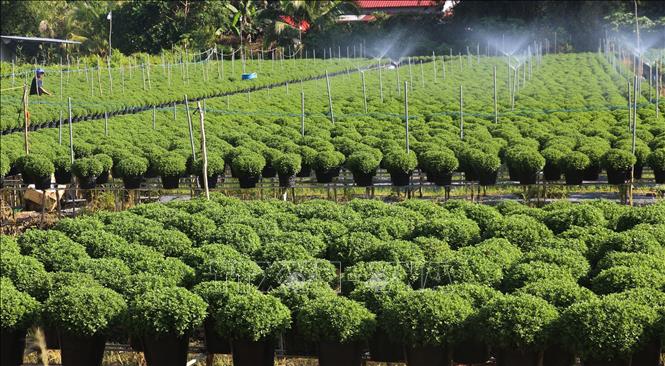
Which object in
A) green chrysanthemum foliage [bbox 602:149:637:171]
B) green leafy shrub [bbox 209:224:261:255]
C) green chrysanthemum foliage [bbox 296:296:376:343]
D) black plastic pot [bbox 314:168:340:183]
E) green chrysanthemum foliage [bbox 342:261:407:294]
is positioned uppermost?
green chrysanthemum foliage [bbox 602:149:637:171]

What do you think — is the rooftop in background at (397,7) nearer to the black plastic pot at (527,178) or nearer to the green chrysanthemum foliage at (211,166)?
the green chrysanthemum foliage at (211,166)

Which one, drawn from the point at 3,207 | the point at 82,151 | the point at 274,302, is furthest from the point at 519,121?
the point at 274,302

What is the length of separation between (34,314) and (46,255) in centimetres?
259

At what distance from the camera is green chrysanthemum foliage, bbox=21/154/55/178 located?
2894 cm

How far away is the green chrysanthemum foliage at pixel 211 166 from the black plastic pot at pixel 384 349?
14787mm

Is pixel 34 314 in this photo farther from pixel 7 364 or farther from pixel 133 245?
pixel 133 245

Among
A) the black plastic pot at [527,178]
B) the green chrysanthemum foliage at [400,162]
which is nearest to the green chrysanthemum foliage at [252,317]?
the green chrysanthemum foliage at [400,162]

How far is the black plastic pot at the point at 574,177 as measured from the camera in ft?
88.8

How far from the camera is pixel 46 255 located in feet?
57.1

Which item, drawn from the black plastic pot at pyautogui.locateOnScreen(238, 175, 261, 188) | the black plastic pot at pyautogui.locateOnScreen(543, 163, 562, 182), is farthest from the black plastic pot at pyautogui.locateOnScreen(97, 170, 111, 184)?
the black plastic pot at pyautogui.locateOnScreen(543, 163, 562, 182)

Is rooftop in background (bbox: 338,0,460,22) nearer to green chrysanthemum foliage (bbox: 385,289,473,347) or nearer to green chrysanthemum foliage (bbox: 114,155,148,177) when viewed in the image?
green chrysanthemum foliage (bbox: 114,155,148,177)

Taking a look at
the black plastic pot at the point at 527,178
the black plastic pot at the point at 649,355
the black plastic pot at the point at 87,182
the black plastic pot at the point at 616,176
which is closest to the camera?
the black plastic pot at the point at 649,355

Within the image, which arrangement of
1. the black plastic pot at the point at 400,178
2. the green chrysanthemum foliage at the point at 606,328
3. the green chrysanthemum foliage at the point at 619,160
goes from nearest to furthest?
the green chrysanthemum foliage at the point at 606,328 < the green chrysanthemum foliage at the point at 619,160 < the black plastic pot at the point at 400,178

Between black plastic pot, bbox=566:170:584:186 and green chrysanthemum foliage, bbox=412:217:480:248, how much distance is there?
9047 millimetres
